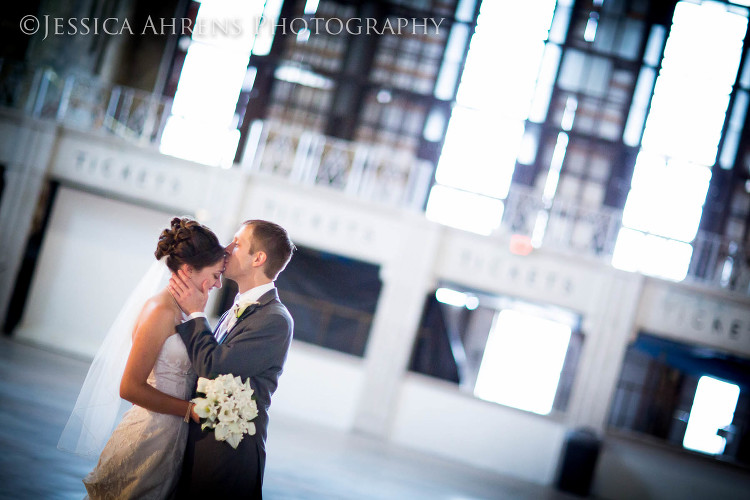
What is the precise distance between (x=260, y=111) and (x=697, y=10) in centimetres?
775

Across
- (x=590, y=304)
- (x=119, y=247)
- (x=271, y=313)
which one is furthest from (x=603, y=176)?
(x=271, y=313)

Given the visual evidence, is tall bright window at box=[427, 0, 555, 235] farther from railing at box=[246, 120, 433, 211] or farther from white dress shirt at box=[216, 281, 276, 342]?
white dress shirt at box=[216, 281, 276, 342]

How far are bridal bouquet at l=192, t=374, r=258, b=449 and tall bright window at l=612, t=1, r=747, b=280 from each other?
9927 mm

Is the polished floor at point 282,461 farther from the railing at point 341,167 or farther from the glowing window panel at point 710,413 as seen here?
the glowing window panel at point 710,413

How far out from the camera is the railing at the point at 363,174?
10.1m

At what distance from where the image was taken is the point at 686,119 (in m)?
11.7

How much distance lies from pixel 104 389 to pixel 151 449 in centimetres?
40

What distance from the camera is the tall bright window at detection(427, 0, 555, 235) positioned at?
455 inches

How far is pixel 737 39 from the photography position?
1179 cm

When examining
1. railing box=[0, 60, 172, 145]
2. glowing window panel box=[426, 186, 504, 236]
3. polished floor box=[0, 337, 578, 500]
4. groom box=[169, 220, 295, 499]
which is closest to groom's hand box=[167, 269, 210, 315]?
groom box=[169, 220, 295, 499]

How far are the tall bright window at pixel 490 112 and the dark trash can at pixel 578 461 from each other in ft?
12.5

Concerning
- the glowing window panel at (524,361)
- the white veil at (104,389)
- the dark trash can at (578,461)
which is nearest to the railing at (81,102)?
the glowing window panel at (524,361)

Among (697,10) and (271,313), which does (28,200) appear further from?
(697,10)

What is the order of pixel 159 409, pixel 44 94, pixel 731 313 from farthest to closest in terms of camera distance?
1. pixel 44 94
2. pixel 731 313
3. pixel 159 409
